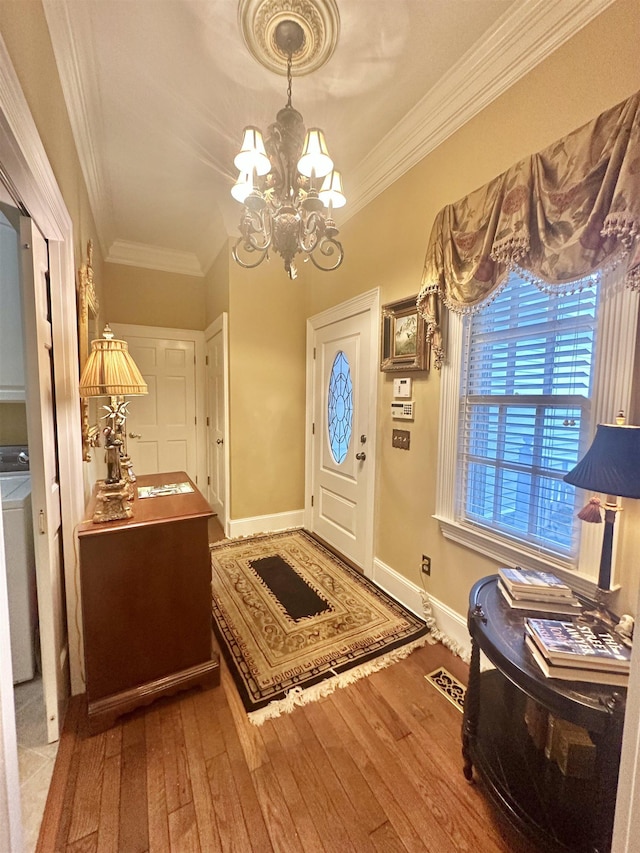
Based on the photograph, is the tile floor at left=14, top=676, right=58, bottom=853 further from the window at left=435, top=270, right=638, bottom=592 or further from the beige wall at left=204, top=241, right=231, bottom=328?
the beige wall at left=204, top=241, right=231, bottom=328

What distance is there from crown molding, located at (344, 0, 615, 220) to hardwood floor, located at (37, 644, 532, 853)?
9.38ft

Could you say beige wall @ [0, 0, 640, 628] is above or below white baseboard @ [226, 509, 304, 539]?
above

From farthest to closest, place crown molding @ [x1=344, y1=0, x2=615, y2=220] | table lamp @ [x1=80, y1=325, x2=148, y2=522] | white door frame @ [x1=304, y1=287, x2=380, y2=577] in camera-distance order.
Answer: white door frame @ [x1=304, y1=287, x2=380, y2=577]
table lamp @ [x1=80, y1=325, x2=148, y2=522]
crown molding @ [x1=344, y1=0, x2=615, y2=220]

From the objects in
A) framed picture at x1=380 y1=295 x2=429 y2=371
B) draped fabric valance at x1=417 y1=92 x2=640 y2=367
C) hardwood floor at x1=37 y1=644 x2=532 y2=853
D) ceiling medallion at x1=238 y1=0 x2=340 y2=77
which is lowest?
hardwood floor at x1=37 y1=644 x2=532 y2=853

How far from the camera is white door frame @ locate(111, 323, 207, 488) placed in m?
3.83

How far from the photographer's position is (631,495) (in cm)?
101

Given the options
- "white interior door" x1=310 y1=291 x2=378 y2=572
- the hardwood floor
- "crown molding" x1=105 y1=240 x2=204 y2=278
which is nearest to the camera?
the hardwood floor

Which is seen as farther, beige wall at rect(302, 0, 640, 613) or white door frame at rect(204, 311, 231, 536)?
white door frame at rect(204, 311, 231, 536)

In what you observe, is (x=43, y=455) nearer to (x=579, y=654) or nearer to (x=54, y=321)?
(x=54, y=321)

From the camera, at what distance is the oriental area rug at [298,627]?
1.68m

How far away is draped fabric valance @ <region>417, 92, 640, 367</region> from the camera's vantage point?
1.11m

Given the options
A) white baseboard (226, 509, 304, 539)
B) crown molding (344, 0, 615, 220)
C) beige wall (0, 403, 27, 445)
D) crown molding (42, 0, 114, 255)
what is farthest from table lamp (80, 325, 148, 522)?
crown molding (344, 0, 615, 220)

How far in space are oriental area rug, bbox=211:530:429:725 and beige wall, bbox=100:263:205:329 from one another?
2.75 metres

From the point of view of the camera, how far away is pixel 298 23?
1.45 m
